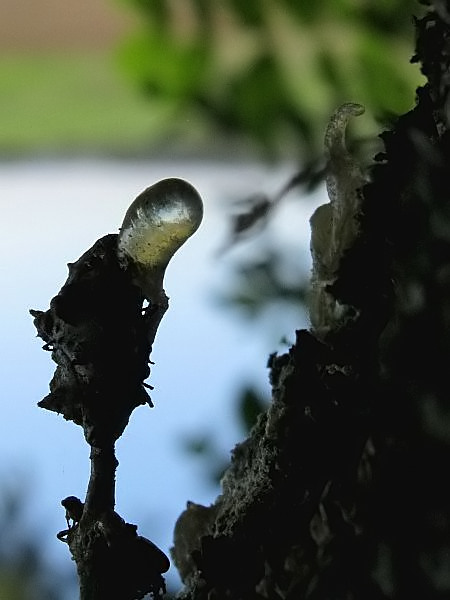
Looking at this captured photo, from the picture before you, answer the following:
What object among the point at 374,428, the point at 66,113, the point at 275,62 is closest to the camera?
the point at 374,428

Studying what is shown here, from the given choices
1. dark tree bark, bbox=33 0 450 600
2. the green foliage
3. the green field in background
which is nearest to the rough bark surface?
dark tree bark, bbox=33 0 450 600

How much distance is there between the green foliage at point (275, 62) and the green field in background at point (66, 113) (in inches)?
21.0

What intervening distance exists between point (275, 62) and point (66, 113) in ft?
2.32

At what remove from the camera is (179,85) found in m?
0.75

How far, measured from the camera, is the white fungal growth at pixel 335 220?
0.23 metres

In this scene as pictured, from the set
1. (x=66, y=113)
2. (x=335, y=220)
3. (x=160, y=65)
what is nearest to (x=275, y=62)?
(x=160, y=65)

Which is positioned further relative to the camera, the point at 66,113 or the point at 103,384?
the point at 66,113

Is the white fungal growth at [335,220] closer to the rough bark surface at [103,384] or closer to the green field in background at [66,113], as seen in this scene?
the rough bark surface at [103,384]

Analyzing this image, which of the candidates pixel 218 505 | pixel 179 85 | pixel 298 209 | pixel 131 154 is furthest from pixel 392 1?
pixel 131 154

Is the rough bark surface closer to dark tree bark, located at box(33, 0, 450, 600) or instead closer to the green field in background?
dark tree bark, located at box(33, 0, 450, 600)

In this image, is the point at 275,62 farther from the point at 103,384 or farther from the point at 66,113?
the point at 66,113

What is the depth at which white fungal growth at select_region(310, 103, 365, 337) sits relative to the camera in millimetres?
226

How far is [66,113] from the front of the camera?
54.4 inches

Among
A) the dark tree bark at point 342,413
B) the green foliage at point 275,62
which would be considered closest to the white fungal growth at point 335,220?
the dark tree bark at point 342,413
